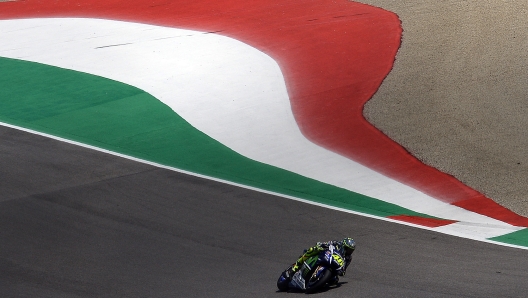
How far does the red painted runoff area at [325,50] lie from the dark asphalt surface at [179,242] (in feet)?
7.76

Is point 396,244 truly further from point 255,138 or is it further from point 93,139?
point 93,139

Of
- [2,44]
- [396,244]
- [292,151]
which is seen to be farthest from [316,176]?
[2,44]

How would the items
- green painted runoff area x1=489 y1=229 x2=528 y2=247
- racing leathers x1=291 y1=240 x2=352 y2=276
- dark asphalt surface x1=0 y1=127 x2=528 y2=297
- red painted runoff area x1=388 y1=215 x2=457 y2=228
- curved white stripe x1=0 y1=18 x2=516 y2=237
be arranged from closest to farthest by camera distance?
racing leathers x1=291 y1=240 x2=352 y2=276 → dark asphalt surface x1=0 y1=127 x2=528 y2=297 → green painted runoff area x1=489 y1=229 x2=528 y2=247 → red painted runoff area x1=388 y1=215 x2=457 y2=228 → curved white stripe x1=0 y1=18 x2=516 y2=237

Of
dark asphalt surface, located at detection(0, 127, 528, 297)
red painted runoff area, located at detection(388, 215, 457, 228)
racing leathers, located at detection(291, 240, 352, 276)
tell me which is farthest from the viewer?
red painted runoff area, located at detection(388, 215, 457, 228)

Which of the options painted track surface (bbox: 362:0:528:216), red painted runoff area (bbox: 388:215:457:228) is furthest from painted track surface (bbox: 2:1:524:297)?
painted track surface (bbox: 362:0:528:216)

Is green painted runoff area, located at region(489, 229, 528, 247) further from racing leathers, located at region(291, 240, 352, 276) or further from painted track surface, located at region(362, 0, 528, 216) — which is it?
racing leathers, located at region(291, 240, 352, 276)

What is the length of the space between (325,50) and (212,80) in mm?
3346

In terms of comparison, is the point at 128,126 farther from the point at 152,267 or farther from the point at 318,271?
the point at 318,271

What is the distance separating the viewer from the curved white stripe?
47.8 ft

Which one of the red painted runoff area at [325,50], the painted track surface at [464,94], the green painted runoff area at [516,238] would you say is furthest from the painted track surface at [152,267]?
the painted track surface at [464,94]

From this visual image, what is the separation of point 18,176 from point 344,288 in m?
7.17

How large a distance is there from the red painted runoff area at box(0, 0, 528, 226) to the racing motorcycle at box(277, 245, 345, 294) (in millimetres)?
4831

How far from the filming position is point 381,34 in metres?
21.1

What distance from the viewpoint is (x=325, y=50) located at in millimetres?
20312
